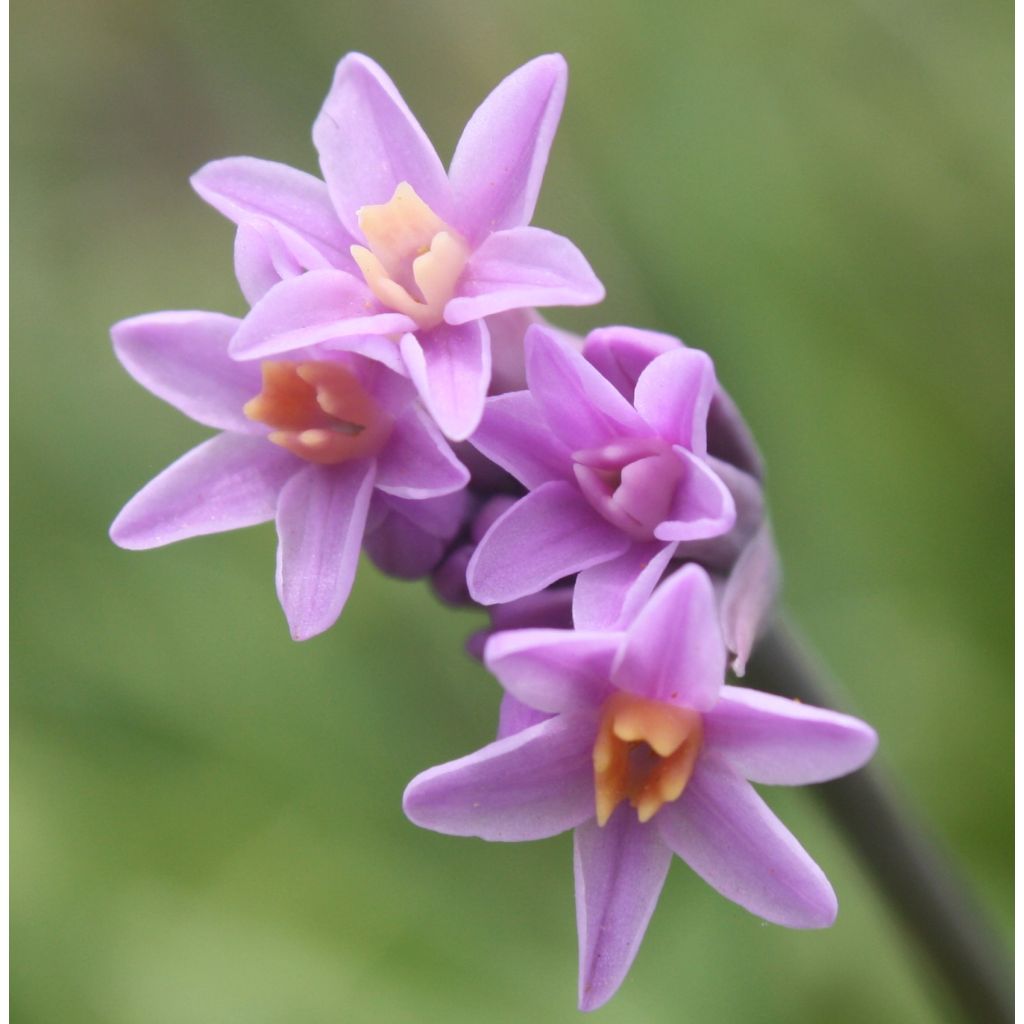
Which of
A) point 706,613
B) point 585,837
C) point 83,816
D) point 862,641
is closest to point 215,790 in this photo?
point 83,816

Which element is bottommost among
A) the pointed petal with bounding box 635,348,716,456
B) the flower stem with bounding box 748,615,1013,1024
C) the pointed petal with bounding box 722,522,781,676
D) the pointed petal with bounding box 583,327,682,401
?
the flower stem with bounding box 748,615,1013,1024

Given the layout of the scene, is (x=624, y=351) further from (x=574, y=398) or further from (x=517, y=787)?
(x=517, y=787)

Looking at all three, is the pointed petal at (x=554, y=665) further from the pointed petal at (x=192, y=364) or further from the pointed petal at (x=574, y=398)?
the pointed petal at (x=192, y=364)

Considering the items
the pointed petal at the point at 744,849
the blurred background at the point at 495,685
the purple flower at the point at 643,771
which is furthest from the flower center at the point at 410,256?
the blurred background at the point at 495,685

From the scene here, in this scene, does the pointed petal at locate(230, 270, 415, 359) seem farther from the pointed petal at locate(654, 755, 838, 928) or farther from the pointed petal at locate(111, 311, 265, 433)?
the pointed petal at locate(654, 755, 838, 928)

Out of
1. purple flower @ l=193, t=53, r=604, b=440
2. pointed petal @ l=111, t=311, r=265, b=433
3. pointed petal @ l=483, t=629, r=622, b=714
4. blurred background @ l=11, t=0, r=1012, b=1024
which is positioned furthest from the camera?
blurred background @ l=11, t=0, r=1012, b=1024

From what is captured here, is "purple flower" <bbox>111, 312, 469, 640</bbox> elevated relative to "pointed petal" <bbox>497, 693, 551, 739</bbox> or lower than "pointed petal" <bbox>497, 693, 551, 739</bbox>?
elevated

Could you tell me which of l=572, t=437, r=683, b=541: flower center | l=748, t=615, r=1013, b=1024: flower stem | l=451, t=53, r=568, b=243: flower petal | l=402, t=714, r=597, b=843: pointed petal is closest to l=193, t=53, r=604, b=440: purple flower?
l=451, t=53, r=568, b=243: flower petal
